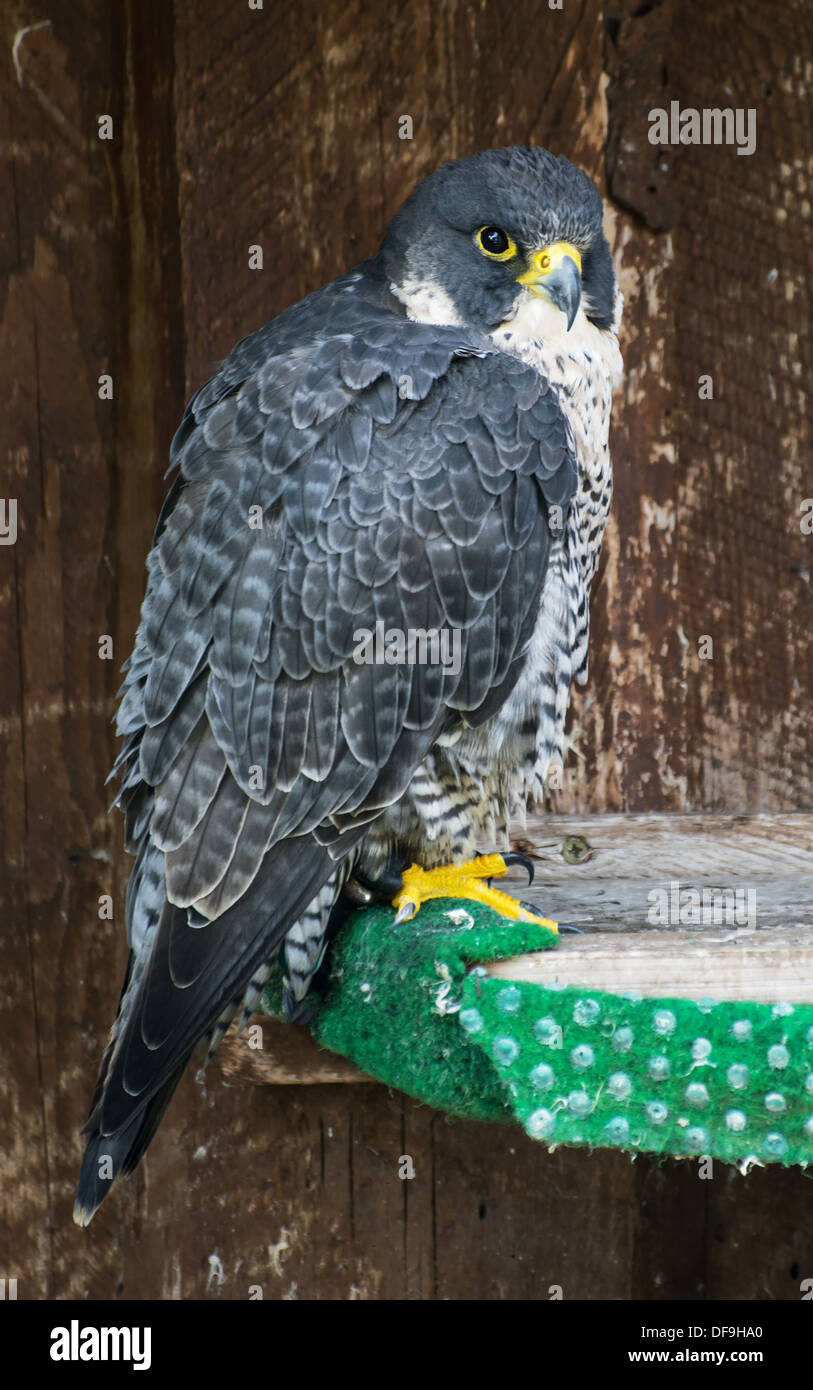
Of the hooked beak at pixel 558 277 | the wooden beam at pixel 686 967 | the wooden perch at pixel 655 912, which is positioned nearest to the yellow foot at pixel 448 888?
the wooden perch at pixel 655 912

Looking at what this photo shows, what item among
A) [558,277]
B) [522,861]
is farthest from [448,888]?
[558,277]

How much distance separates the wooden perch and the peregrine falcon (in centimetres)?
28

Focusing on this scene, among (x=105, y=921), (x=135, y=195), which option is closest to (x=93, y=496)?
(x=135, y=195)

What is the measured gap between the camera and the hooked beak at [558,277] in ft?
8.17

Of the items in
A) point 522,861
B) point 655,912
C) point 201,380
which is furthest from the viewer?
point 201,380

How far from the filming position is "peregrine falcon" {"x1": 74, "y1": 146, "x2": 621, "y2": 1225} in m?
2.29

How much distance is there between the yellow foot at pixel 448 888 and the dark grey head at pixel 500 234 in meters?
1.04

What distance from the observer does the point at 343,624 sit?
7.59 ft

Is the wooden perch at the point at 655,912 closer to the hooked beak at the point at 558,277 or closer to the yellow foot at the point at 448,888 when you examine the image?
the yellow foot at the point at 448,888

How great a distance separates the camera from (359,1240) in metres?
3.17

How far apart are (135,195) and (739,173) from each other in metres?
1.36

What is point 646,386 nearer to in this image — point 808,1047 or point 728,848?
point 728,848

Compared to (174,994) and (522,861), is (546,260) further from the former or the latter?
(174,994)

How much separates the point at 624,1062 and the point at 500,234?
153 cm
